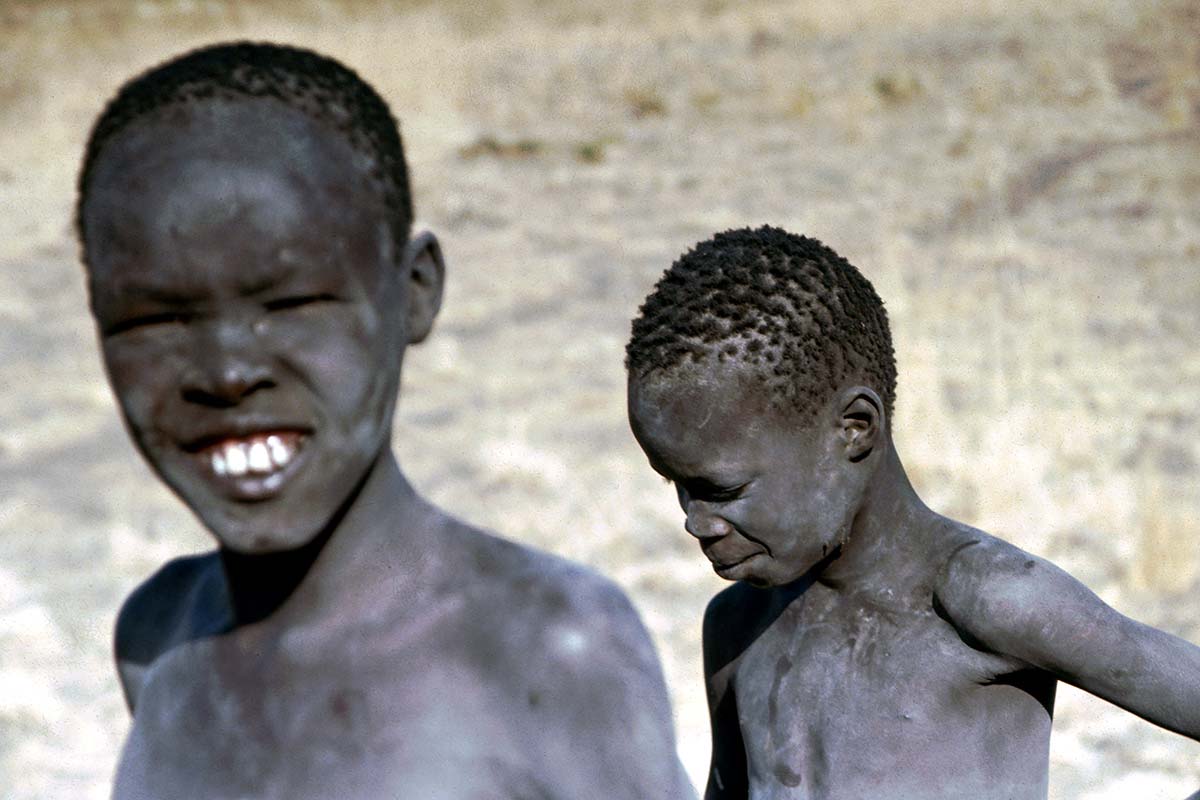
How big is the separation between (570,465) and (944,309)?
1947 millimetres

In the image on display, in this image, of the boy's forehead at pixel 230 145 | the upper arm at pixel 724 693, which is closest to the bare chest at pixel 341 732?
the upper arm at pixel 724 693

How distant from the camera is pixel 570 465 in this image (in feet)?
22.4

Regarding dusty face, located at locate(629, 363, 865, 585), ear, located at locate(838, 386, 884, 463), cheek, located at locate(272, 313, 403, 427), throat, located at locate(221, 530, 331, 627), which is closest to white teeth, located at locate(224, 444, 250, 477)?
cheek, located at locate(272, 313, 403, 427)

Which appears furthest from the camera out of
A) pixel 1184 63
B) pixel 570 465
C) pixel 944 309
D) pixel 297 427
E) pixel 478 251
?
pixel 1184 63

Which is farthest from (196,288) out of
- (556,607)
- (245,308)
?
(556,607)

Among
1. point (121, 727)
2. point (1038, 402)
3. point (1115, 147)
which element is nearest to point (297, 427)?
point (121, 727)

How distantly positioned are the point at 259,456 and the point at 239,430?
4 centimetres

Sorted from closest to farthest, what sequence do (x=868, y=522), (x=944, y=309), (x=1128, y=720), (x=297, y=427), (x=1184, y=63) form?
1. (x=297, y=427)
2. (x=868, y=522)
3. (x=1128, y=720)
4. (x=944, y=309)
5. (x=1184, y=63)

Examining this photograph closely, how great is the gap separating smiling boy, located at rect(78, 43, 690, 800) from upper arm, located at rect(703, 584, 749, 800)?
261mm

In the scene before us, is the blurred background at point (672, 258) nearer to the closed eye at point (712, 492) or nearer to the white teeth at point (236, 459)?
the closed eye at point (712, 492)

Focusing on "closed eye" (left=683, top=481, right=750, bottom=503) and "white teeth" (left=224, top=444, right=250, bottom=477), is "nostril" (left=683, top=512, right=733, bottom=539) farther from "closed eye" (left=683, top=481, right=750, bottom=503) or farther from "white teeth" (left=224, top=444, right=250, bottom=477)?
"white teeth" (left=224, top=444, right=250, bottom=477)

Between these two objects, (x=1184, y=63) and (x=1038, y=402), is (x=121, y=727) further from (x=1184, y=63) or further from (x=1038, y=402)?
(x=1184, y=63)

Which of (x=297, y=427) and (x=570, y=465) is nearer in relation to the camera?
(x=297, y=427)

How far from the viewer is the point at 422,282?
2.30m
